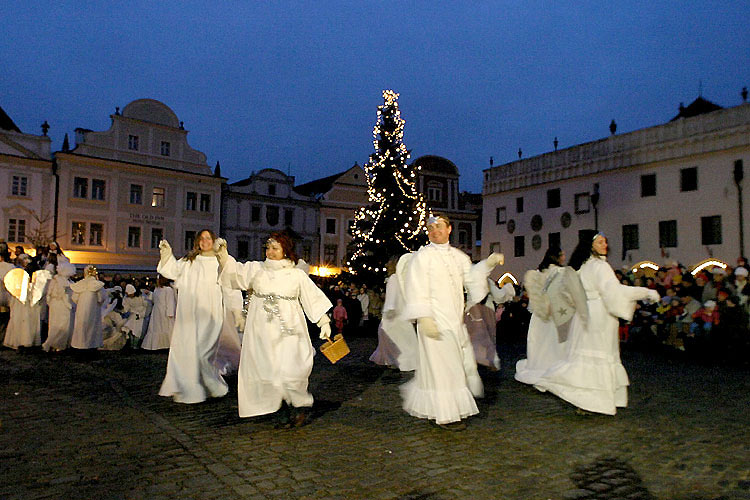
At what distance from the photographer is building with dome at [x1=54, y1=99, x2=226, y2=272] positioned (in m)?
38.6

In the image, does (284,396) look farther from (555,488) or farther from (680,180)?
(680,180)

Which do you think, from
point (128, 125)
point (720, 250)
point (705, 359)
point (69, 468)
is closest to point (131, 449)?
point (69, 468)

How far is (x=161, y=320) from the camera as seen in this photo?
13.8 metres

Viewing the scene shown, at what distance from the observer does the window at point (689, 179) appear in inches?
1217

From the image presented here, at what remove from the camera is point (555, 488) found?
4496 millimetres

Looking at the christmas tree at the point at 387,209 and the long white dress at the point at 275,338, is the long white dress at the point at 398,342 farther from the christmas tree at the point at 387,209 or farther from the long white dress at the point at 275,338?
the christmas tree at the point at 387,209

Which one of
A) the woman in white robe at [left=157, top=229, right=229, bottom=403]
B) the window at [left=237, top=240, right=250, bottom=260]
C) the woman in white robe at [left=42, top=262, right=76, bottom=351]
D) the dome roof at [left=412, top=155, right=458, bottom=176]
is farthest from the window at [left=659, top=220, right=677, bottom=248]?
the woman in white robe at [left=157, top=229, right=229, bottom=403]

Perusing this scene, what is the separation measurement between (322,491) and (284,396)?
80.5 inches

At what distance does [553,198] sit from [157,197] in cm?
2629

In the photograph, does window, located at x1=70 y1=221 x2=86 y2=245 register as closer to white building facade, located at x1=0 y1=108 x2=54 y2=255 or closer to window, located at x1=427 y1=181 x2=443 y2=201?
white building facade, located at x1=0 y1=108 x2=54 y2=255

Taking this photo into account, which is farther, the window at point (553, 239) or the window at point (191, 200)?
the window at point (191, 200)

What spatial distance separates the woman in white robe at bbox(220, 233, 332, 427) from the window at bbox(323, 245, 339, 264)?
42522mm

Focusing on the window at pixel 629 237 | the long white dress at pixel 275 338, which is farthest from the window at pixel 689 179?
the long white dress at pixel 275 338

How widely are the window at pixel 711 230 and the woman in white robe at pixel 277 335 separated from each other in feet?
93.9
